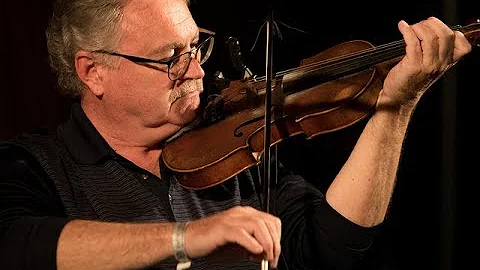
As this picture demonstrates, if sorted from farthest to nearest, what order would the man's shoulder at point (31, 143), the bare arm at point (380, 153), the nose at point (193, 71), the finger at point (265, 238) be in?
the nose at point (193, 71) → the man's shoulder at point (31, 143) → the bare arm at point (380, 153) → the finger at point (265, 238)

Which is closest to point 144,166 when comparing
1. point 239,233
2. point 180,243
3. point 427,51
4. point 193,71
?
point 193,71

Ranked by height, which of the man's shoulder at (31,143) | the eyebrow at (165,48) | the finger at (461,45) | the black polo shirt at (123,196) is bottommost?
the black polo shirt at (123,196)

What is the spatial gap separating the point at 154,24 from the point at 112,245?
612 mm

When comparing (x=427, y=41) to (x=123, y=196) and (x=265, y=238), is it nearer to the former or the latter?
(x=265, y=238)

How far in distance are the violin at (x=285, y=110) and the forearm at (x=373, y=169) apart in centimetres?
5

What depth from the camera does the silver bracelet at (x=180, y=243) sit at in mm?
1534

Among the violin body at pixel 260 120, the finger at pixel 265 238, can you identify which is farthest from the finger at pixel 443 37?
the finger at pixel 265 238

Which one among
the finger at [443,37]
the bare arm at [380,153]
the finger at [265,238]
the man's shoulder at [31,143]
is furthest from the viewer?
the man's shoulder at [31,143]

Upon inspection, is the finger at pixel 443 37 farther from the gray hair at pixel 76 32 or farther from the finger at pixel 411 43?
the gray hair at pixel 76 32

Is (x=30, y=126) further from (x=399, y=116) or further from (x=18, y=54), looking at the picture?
(x=399, y=116)

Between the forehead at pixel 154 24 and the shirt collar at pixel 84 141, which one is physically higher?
the forehead at pixel 154 24

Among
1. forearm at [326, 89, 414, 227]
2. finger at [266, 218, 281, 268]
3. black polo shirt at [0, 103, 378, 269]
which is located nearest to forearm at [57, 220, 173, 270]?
black polo shirt at [0, 103, 378, 269]

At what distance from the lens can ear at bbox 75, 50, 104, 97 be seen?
2.06 metres

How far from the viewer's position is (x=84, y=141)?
1969mm
